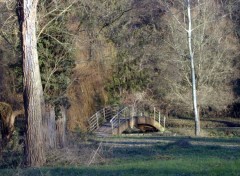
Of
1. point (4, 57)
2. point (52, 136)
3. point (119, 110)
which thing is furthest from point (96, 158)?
point (119, 110)

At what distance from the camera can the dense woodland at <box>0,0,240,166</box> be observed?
1554 inches

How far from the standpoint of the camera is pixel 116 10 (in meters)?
54.3

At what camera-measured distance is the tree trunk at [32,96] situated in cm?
2062

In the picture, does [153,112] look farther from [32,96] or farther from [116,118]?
[32,96]

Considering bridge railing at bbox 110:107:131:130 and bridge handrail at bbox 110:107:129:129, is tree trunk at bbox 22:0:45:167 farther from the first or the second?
bridge handrail at bbox 110:107:129:129

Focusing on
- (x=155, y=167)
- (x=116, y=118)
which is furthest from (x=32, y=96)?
(x=116, y=118)

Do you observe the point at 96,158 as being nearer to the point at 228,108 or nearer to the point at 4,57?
the point at 4,57

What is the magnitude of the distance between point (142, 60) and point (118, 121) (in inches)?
580

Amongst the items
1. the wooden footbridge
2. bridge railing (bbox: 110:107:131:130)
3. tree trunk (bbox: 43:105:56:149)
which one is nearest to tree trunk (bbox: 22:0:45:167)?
tree trunk (bbox: 43:105:56:149)

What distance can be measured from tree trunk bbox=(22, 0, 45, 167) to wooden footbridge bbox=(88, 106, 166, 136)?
2203 centimetres

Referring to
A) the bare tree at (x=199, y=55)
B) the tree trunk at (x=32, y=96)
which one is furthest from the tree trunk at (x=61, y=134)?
the bare tree at (x=199, y=55)

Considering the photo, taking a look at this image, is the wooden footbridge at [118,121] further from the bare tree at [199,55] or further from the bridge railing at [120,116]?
the bare tree at [199,55]

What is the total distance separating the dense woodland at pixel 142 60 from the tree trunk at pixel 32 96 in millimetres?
14285

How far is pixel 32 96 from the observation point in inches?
811
